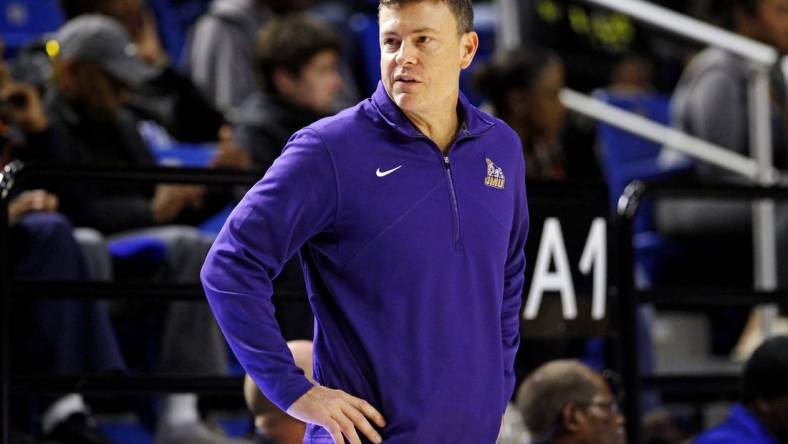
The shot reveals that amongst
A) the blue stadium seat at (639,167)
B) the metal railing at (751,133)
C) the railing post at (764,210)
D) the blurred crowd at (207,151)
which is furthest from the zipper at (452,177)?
the blue stadium seat at (639,167)

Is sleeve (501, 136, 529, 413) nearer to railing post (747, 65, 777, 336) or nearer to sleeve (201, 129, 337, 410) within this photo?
sleeve (201, 129, 337, 410)

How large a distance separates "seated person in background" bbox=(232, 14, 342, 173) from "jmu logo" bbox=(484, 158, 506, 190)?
2910 millimetres

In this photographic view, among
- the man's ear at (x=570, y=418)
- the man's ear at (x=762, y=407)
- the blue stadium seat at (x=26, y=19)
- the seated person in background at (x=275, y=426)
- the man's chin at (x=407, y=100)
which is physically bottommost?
the man's ear at (x=762, y=407)

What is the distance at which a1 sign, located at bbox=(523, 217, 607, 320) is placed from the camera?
4.81 meters

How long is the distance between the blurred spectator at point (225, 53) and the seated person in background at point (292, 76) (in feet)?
4.65

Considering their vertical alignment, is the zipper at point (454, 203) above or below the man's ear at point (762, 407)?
above

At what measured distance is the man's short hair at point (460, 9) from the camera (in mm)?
2988

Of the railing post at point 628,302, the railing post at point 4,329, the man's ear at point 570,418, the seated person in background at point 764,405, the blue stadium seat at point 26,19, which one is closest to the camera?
the railing post at point 4,329

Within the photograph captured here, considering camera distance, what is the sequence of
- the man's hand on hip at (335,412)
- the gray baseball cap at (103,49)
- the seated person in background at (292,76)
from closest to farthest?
1. the man's hand on hip at (335,412)
2. the gray baseball cap at (103,49)
3. the seated person in background at (292,76)

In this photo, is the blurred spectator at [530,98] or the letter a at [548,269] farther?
the blurred spectator at [530,98]

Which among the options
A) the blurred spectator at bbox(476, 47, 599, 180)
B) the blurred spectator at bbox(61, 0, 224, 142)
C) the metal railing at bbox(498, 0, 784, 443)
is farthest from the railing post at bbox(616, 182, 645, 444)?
the blurred spectator at bbox(61, 0, 224, 142)

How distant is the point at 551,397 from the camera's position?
4.59 metres

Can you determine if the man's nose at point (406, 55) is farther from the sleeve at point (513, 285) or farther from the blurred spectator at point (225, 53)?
the blurred spectator at point (225, 53)

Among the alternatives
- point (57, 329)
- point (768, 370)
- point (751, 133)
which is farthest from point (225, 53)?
point (768, 370)
